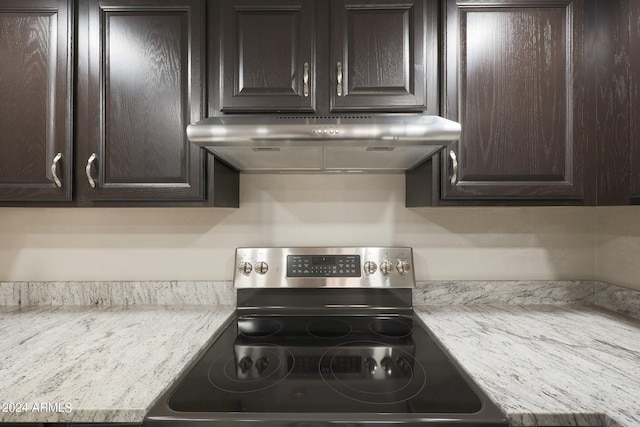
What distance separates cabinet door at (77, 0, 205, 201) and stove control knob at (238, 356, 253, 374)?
562mm

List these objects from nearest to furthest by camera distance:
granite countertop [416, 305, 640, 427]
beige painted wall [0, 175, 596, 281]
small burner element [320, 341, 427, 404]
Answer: granite countertop [416, 305, 640, 427], small burner element [320, 341, 427, 404], beige painted wall [0, 175, 596, 281]

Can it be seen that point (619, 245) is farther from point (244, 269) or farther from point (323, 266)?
point (244, 269)

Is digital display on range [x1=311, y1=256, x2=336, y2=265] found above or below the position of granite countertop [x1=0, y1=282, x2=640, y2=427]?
above

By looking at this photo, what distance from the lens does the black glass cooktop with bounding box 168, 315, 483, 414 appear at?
0.73 meters

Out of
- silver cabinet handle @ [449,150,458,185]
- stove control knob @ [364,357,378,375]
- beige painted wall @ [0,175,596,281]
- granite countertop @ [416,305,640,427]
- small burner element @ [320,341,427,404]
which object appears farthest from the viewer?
beige painted wall @ [0,175,596,281]

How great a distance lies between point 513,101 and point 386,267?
74 cm

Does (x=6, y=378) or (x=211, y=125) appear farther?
(x=211, y=125)

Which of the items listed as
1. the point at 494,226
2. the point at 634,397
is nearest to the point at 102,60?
the point at 494,226

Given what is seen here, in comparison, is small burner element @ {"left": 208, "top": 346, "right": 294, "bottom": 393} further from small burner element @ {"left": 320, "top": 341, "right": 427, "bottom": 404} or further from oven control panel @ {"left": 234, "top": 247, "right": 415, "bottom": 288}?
oven control panel @ {"left": 234, "top": 247, "right": 415, "bottom": 288}

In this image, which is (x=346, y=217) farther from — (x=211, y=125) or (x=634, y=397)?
(x=634, y=397)

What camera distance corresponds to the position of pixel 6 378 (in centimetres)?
77

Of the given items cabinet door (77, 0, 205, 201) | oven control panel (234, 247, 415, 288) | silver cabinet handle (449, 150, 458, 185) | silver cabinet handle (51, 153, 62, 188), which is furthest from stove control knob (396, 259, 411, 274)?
silver cabinet handle (51, 153, 62, 188)

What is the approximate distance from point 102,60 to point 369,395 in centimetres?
134

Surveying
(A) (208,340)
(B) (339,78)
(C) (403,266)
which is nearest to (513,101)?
(B) (339,78)
